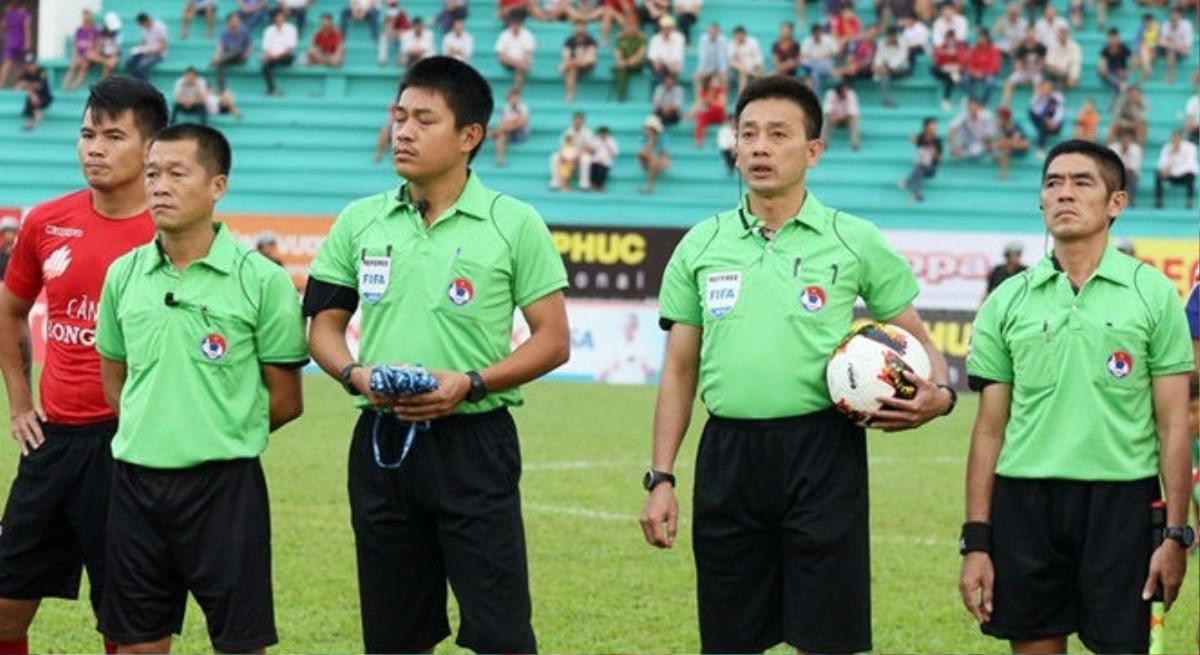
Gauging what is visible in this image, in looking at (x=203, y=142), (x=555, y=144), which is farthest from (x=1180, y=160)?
(x=203, y=142)

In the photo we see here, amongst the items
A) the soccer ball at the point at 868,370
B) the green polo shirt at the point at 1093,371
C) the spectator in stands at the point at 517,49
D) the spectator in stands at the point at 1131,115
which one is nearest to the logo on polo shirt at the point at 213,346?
the soccer ball at the point at 868,370

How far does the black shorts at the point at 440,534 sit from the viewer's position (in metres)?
6.49

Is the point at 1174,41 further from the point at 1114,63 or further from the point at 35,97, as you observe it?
the point at 35,97

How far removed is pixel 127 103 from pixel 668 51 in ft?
86.8

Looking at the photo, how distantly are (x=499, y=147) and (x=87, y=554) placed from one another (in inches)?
1018

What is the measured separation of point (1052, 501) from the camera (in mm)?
6570

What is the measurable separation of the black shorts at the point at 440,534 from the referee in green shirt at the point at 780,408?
46 cm

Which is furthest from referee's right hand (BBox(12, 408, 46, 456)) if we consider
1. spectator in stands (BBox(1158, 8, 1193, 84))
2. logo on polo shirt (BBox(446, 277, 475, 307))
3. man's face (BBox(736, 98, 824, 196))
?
spectator in stands (BBox(1158, 8, 1193, 84))

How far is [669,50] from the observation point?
1309 inches


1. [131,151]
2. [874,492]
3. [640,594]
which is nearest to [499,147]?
[874,492]

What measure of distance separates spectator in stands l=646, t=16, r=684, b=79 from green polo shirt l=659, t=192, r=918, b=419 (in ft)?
87.3

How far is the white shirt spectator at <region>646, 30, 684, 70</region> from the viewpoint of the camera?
Result: 33156 mm

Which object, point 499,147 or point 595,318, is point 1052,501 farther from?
point 499,147

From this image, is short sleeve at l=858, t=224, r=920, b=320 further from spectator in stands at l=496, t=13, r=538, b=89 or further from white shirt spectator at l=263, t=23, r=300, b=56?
white shirt spectator at l=263, t=23, r=300, b=56
